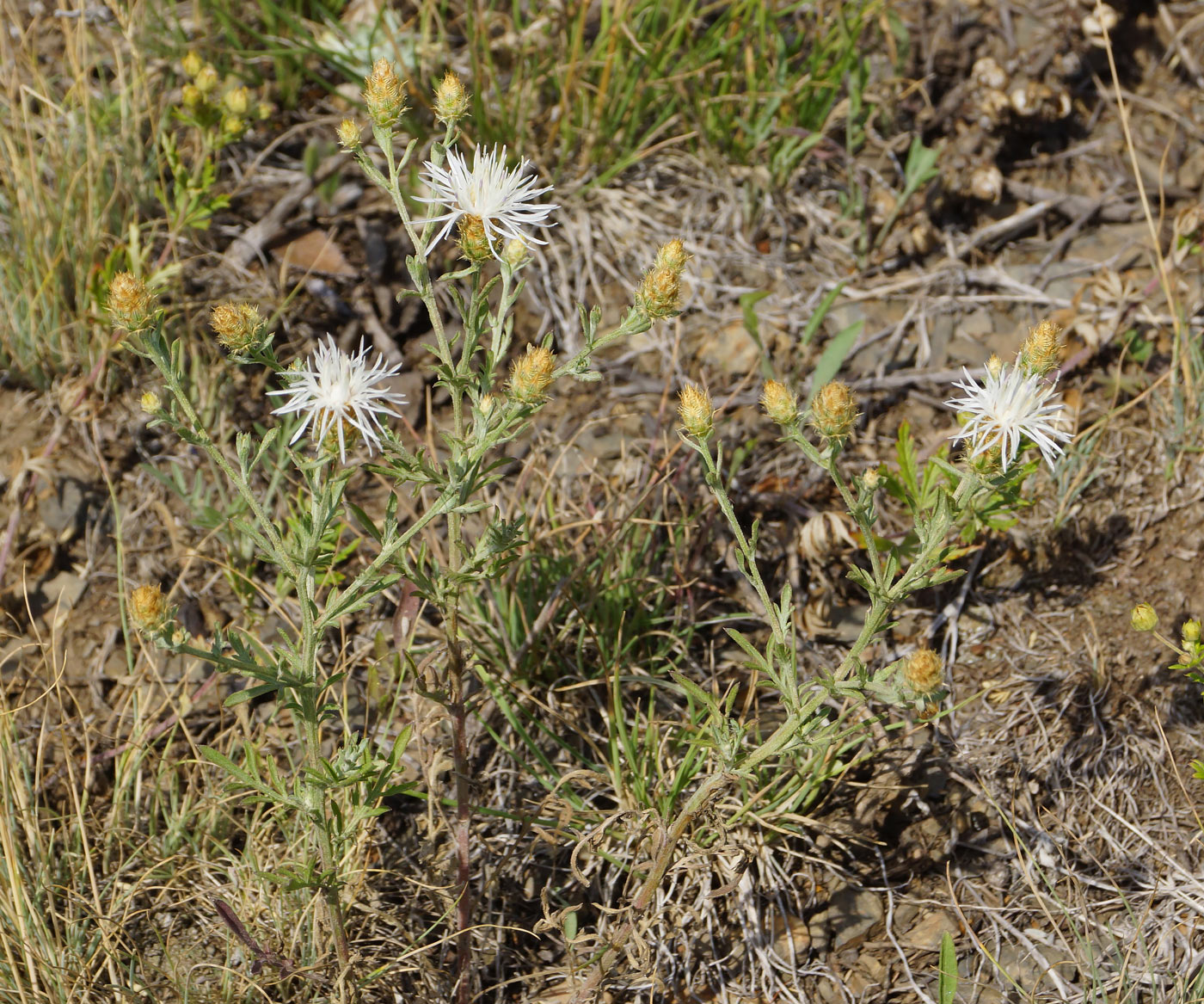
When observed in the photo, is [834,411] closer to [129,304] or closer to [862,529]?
[862,529]

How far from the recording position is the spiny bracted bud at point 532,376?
5.12 feet

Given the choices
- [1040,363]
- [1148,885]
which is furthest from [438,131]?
[1148,885]

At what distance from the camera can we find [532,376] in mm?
1569

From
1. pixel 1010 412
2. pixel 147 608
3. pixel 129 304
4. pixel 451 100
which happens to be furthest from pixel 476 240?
pixel 1010 412

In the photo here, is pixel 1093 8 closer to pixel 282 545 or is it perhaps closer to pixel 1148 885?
pixel 1148 885

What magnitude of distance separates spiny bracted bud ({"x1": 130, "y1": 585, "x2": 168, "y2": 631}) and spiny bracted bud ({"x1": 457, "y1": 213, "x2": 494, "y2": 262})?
704mm

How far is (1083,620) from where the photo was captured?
263 centimetres

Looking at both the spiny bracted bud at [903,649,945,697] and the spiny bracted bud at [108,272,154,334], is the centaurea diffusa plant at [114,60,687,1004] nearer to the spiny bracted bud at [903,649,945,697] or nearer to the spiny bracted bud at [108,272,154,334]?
the spiny bracted bud at [108,272,154,334]

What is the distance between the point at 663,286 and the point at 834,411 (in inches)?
13.0

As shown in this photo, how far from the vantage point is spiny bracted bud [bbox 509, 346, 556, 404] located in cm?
156

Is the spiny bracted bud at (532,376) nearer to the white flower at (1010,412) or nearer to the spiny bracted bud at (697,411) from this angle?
the spiny bracted bud at (697,411)

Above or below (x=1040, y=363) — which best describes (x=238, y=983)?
below

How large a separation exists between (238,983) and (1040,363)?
6.15 feet

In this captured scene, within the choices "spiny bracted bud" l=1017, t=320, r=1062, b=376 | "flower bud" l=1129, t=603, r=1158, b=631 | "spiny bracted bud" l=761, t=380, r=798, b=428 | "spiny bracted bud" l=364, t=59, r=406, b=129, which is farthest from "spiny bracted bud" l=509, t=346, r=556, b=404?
"flower bud" l=1129, t=603, r=1158, b=631
